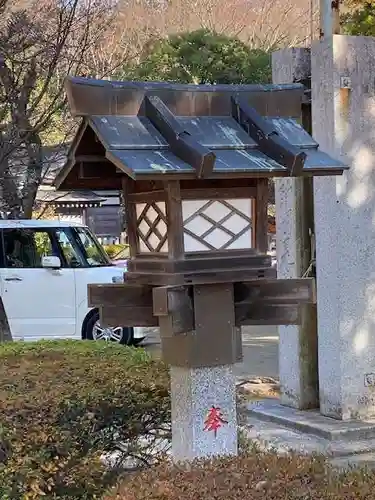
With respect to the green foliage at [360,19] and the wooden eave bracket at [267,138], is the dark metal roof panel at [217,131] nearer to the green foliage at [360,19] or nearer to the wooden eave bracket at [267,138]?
the wooden eave bracket at [267,138]

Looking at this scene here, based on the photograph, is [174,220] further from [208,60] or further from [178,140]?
[208,60]

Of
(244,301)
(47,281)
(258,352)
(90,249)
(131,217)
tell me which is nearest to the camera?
(244,301)

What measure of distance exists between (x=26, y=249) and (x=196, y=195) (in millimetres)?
8478

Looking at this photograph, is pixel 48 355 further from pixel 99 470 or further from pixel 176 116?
pixel 176 116

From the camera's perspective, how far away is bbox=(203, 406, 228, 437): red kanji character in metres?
3.61

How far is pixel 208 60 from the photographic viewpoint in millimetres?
20094

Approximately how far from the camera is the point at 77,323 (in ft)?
38.0

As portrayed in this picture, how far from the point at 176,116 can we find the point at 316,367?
13.5 ft

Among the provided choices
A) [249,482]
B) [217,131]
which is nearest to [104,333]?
[217,131]

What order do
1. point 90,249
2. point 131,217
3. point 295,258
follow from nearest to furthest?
point 131,217 < point 295,258 < point 90,249

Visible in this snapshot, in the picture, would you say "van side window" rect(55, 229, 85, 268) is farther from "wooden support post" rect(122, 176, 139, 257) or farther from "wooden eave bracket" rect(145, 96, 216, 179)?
"wooden eave bracket" rect(145, 96, 216, 179)

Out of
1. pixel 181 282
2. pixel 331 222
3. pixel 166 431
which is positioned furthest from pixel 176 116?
pixel 331 222

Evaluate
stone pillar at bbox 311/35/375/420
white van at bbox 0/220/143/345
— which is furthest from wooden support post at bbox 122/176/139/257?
white van at bbox 0/220/143/345

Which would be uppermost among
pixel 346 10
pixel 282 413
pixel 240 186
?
pixel 346 10
